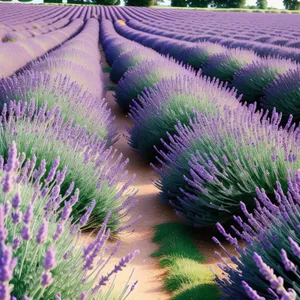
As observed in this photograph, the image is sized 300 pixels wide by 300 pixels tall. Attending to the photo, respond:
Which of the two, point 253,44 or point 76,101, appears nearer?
point 76,101

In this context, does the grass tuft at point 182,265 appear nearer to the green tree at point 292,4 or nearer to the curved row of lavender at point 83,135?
the curved row of lavender at point 83,135

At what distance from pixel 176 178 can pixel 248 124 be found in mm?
716

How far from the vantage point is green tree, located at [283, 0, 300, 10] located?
56781 millimetres

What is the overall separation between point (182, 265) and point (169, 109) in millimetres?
2141

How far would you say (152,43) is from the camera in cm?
1373

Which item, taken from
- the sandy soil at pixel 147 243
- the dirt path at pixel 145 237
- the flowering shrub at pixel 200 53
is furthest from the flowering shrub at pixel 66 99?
the flowering shrub at pixel 200 53

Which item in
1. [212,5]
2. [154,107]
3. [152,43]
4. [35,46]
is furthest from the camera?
[212,5]

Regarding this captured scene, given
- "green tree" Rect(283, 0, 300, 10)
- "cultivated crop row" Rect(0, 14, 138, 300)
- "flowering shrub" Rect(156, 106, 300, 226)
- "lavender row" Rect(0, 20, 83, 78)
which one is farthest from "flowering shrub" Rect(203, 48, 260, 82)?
"green tree" Rect(283, 0, 300, 10)

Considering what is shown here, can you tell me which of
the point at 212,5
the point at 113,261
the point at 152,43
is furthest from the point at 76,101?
the point at 212,5

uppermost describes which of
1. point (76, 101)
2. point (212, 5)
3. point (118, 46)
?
point (76, 101)

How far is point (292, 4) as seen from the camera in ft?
188

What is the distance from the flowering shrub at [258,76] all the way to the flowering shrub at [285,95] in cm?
51

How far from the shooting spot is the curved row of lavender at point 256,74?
561cm

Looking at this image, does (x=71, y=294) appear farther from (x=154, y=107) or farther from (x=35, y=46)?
(x=35, y=46)
